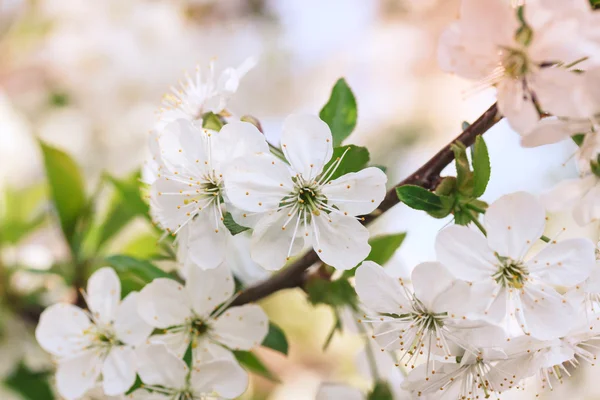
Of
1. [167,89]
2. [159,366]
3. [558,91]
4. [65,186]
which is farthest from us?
[167,89]

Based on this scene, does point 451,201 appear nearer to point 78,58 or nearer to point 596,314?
point 596,314

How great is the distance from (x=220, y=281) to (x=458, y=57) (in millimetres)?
279

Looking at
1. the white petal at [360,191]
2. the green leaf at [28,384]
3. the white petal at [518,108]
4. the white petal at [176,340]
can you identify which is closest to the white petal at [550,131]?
the white petal at [518,108]

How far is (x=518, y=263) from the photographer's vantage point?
445 millimetres

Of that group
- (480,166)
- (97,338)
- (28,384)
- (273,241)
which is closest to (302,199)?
(273,241)

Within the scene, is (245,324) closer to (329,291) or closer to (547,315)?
(329,291)

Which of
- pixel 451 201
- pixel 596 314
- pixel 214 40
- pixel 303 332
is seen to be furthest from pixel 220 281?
pixel 214 40

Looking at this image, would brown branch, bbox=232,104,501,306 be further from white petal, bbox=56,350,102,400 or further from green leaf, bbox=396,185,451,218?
white petal, bbox=56,350,102,400

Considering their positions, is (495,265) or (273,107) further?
(273,107)

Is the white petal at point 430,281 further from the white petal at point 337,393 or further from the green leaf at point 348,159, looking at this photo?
the white petal at point 337,393

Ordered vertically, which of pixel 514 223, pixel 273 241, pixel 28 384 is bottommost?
pixel 28 384

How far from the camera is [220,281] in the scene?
53 centimetres

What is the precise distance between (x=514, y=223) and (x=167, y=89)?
3.22 ft

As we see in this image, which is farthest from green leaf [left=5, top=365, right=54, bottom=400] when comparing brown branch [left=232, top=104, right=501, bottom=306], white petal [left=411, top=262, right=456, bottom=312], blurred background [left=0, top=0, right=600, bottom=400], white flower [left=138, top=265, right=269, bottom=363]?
white petal [left=411, top=262, right=456, bottom=312]
